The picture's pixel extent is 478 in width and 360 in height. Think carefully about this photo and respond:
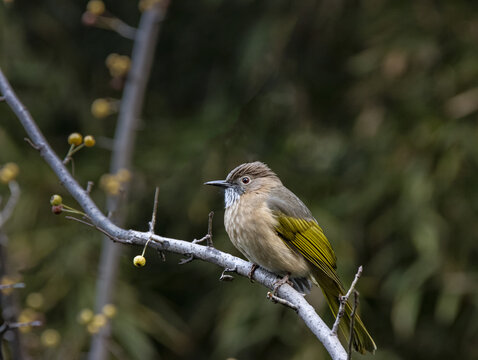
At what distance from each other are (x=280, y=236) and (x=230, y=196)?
413 millimetres

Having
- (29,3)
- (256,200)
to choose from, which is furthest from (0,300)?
(29,3)

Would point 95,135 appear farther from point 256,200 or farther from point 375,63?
point 256,200

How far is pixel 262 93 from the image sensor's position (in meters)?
5.70

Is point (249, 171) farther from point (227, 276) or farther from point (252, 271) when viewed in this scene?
point (227, 276)

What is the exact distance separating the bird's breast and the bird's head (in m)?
0.11

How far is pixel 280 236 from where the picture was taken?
3.31 meters

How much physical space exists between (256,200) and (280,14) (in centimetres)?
276

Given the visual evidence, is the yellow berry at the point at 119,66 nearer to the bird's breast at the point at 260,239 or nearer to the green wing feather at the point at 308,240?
the bird's breast at the point at 260,239

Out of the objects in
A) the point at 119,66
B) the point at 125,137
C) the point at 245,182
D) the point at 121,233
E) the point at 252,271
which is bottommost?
the point at 252,271

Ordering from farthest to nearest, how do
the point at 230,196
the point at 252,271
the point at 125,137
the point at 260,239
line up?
the point at 125,137 < the point at 230,196 < the point at 260,239 < the point at 252,271

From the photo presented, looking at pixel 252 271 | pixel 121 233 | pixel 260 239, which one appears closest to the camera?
pixel 121 233

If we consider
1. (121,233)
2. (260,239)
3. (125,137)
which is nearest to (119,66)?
(125,137)

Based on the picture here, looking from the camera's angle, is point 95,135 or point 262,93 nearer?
point 262,93

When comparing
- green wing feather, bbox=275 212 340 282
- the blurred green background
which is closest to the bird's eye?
green wing feather, bbox=275 212 340 282
